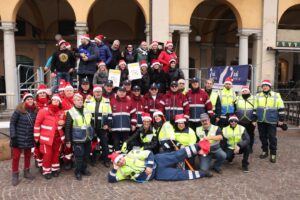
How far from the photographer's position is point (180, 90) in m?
7.53

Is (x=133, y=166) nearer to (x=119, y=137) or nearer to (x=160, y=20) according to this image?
(x=119, y=137)

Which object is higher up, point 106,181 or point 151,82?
point 151,82

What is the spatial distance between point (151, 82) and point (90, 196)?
12.0 feet

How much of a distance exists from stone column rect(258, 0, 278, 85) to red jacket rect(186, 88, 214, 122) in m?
9.34

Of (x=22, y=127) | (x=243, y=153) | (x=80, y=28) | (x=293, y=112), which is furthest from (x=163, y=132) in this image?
(x=80, y=28)

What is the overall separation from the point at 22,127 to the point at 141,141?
8.23ft

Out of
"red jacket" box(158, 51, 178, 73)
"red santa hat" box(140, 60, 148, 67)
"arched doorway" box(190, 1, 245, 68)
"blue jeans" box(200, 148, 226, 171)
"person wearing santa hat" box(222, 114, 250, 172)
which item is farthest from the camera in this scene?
"arched doorway" box(190, 1, 245, 68)

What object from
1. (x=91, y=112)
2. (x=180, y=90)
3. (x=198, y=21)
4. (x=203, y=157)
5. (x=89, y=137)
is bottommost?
(x=203, y=157)

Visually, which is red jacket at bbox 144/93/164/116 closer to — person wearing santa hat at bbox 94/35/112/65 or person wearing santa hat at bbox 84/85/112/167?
person wearing santa hat at bbox 84/85/112/167

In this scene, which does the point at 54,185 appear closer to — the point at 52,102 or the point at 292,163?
the point at 52,102

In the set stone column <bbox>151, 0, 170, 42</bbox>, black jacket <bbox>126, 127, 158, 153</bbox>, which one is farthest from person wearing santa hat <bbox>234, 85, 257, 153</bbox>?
stone column <bbox>151, 0, 170, 42</bbox>

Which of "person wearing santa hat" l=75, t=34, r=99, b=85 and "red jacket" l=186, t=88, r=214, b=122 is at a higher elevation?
"person wearing santa hat" l=75, t=34, r=99, b=85

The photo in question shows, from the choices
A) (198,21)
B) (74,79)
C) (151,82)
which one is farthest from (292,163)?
(198,21)

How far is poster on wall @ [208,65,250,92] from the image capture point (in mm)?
9927
